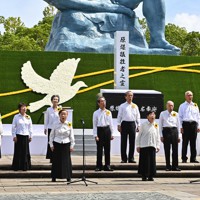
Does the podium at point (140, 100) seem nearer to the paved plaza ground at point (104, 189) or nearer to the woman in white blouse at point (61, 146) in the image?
the paved plaza ground at point (104, 189)

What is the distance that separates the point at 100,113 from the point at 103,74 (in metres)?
3.65

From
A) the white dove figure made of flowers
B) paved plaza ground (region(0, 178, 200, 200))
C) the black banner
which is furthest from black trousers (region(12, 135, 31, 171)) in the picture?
the white dove figure made of flowers

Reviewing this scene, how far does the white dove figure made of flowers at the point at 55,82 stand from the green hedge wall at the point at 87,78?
95 mm

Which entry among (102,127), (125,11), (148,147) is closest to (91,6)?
(125,11)

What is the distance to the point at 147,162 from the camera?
31.5 ft

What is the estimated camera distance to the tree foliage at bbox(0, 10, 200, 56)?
1422 inches

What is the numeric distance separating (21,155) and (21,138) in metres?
0.31

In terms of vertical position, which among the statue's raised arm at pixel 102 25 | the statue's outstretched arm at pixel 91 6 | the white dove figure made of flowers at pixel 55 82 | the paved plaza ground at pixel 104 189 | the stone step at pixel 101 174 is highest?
the statue's outstretched arm at pixel 91 6

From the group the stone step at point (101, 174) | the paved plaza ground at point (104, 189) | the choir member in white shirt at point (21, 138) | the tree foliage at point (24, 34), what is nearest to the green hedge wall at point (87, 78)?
the choir member in white shirt at point (21, 138)

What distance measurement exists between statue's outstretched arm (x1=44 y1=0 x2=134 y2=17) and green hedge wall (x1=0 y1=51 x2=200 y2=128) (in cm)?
406

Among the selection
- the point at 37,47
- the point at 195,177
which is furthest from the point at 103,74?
the point at 37,47

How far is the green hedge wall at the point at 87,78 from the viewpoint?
13.5 metres

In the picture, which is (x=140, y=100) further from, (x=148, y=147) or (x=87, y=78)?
(x=148, y=147)

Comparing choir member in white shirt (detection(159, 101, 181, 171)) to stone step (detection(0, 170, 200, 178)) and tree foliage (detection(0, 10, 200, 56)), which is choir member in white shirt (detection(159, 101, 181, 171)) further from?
tree foliage (detection(0, 10, 200, 56))
